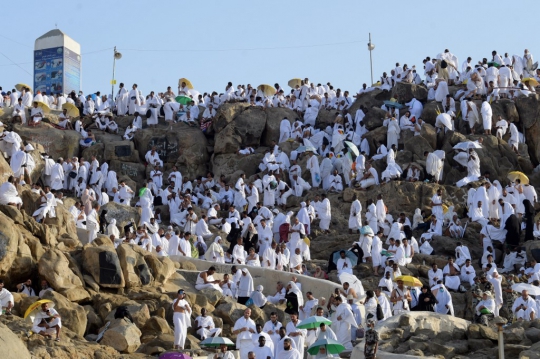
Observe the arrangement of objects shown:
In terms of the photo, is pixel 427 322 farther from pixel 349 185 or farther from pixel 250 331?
pixel 349 185

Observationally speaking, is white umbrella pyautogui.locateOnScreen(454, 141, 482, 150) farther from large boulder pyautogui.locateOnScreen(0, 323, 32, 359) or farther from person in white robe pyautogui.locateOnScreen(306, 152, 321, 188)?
large boulder pyautogui.locateOnScreen(0, 323, 32, 359)

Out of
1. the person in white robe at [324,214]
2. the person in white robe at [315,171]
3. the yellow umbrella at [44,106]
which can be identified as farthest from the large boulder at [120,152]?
the person in white robe at [324,214]

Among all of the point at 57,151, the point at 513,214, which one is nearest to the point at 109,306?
the point at 513,214

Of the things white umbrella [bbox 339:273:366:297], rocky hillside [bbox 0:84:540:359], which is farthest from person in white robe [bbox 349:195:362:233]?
white umbrella [bbox 339:273:366:297]

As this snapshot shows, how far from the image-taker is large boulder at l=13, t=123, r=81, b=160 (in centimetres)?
3562

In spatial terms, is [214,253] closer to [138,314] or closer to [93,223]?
[93,223]

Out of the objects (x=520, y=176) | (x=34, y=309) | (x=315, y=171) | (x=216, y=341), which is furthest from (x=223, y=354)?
(x=315, y=171)

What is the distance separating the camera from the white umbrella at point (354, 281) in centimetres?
2413

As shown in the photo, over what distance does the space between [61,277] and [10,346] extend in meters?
7.20

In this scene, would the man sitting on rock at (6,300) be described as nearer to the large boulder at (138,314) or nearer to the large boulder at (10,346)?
the large boulder at (138,314)

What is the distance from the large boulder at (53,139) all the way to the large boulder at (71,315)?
14964 millimetres

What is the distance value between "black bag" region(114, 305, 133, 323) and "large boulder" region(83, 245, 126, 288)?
156 centimetres

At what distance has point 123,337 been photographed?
2020 centimetres

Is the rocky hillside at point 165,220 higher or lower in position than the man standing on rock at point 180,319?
higher
